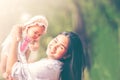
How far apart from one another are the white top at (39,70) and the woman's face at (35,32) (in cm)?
14

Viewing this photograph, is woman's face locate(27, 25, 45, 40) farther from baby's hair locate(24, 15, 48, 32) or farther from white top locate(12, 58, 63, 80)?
white top locate(12, 58, 63, 80)

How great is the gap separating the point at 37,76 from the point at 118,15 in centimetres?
60

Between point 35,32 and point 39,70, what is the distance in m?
0.21

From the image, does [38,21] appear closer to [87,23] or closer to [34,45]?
[34,45]

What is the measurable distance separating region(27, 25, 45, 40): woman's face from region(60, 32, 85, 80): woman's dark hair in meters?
0.13

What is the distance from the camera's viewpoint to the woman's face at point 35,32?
6.47 feet

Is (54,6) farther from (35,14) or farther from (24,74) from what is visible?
(24,74)

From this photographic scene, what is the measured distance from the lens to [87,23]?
2047 millimetres

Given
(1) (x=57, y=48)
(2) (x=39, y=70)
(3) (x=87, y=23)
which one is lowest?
(2) (x=39, y=70)

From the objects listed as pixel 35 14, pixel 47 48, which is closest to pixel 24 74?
pixel 47 48

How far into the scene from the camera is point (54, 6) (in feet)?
6.58

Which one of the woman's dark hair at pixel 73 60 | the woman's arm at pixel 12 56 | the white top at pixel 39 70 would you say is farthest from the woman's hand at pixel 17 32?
the woman's dark hair at pixel 73 60

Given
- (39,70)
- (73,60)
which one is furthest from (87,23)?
(39,70)

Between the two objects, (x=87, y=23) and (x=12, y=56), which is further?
(x=87, y=23)
